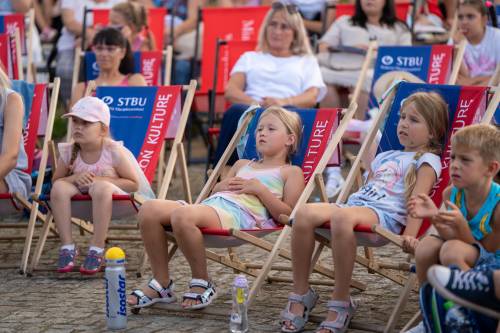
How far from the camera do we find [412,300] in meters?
6.07

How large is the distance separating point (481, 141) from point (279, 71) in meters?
4.28

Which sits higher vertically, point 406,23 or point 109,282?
point 406,23

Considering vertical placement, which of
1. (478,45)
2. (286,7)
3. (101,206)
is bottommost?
(101,206)

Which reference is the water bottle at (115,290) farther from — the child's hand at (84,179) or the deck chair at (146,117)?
the deck chair at (146,117)

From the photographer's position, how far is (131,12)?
10297 mm

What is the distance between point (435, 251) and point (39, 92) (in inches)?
144

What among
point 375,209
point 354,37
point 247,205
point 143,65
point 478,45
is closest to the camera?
point 375,209

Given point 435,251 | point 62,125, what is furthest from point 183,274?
point 62,125

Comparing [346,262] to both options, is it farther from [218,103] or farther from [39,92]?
[218,103]

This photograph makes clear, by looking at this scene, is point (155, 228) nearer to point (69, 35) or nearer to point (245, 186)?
point (245, 186)

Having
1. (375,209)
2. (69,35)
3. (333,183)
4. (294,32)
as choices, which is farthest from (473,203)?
(69,35)

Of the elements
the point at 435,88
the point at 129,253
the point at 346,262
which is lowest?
the point at 129,253

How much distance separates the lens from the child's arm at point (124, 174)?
6.94 m

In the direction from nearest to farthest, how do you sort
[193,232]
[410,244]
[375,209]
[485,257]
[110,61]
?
[485,257] < [410,244] < [375,209] < [193,232] < [110,61]
